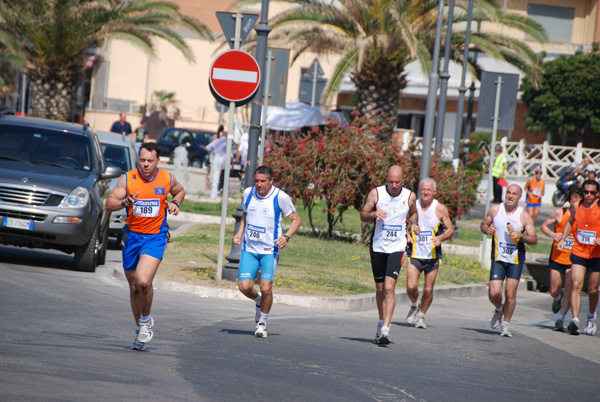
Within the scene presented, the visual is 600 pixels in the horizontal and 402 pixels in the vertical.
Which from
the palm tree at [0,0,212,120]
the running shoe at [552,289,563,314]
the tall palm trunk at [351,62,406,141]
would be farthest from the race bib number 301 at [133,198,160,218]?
the palm tree at [0,0,212,120]

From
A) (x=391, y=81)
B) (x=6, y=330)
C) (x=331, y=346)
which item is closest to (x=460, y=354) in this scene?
(x=331, y=346)

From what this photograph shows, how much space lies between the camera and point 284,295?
1212cm

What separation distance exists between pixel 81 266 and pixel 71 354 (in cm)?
577

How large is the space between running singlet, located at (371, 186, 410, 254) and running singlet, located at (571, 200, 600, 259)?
3191mm

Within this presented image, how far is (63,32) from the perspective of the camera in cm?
2625

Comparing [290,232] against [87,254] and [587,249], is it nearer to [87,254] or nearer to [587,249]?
[87,254]

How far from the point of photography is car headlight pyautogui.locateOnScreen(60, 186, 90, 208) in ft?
39.5

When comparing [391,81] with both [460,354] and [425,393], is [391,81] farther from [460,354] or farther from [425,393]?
[425,393]

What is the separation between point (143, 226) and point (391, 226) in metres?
2.99

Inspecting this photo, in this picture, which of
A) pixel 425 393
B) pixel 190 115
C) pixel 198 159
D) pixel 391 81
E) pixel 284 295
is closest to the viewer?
pixel 425 393

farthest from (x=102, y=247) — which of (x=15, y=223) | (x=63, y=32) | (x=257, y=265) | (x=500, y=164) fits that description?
(x=500, y=164)

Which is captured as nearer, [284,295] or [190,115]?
[284,295]

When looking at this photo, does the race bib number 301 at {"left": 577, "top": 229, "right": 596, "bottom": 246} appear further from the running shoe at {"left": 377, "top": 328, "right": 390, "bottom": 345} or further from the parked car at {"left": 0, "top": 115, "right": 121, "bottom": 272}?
the parked car at {"left": 0, "top": 115, "right": 121, "bottom": 272}

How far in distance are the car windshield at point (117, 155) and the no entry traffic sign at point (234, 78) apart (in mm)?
5131
